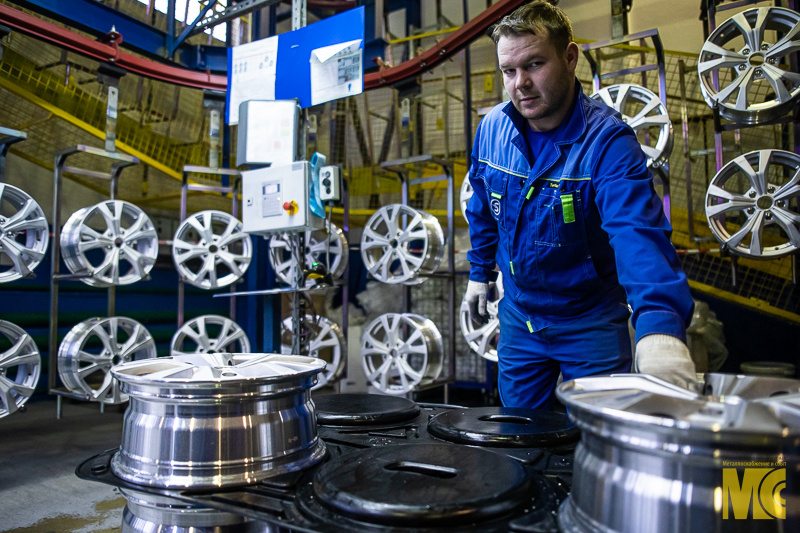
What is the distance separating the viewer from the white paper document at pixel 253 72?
14.6 feet

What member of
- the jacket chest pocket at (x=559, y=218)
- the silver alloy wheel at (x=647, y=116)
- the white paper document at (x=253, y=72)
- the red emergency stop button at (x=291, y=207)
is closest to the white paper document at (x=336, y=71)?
the white paper document at (x=253, y=72)

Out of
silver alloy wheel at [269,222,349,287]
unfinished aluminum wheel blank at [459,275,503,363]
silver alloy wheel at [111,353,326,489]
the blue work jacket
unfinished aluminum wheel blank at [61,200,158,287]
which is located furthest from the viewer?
silver alloy wheel at [269,222,349,287]

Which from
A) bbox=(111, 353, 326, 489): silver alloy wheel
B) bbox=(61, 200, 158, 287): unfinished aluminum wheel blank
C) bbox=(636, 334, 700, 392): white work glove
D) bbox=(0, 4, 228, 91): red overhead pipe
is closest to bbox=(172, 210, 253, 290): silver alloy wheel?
bbox=(61, 200, 158, 287): unfinished aluminum wheel blank

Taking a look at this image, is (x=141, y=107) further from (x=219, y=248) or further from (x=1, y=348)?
(x=1, y=348)

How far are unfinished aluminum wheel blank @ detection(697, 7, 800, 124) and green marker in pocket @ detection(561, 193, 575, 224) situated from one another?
107 inches

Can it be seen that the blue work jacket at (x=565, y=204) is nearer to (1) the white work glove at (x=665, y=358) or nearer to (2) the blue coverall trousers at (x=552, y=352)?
(2) the blue coverall trousers at (x=552, y=352)

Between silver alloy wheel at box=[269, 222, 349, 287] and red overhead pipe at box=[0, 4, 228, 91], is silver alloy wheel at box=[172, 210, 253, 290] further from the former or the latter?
red overhead pipe at box=[0, 4, 228, 91]

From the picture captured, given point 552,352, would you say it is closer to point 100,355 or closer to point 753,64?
point 753,64

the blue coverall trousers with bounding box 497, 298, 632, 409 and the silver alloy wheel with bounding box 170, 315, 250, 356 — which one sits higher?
the blue coverall trousers with bounding box 497, 298, 632, 409

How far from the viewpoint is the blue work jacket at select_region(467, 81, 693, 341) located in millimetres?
1456

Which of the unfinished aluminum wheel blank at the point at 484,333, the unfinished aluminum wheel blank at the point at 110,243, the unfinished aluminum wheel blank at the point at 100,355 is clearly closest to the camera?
the unfinished aluminum wheel blank at the point at 100,355

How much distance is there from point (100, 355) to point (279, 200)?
208cm

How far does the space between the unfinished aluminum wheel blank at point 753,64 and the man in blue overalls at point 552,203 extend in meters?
2.54

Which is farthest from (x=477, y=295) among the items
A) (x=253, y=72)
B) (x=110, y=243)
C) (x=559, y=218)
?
(x=110, y=243)
